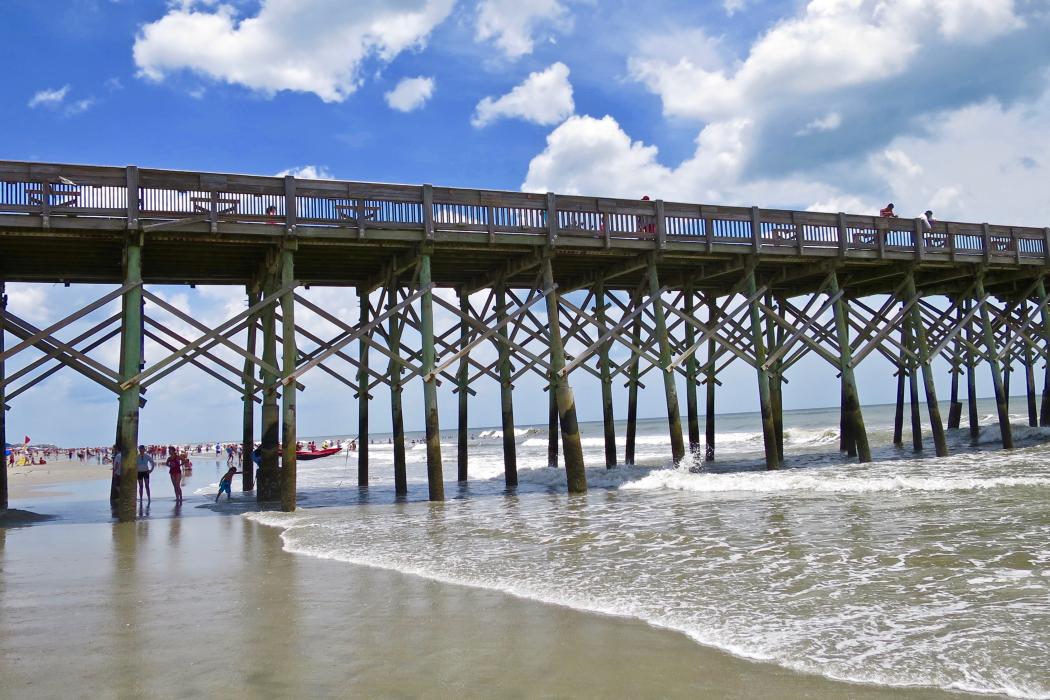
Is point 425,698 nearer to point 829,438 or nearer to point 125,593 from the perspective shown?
point 125,593

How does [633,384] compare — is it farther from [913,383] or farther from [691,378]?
[913,383]

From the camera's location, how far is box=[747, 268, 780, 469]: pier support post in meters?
19.3

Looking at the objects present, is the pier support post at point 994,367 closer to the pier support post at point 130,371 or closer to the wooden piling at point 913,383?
the wooden piling at point 913,383

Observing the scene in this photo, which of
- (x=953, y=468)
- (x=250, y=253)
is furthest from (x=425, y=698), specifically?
(x=953, y=468)

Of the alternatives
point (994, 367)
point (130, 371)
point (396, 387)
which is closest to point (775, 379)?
point (994, 367)

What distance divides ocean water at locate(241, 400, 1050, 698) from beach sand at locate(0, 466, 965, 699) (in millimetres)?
482

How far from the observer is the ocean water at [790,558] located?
522 cm

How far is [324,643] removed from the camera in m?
5.52

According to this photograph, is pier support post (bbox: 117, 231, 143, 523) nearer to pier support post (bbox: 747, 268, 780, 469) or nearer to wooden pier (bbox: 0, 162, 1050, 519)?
wooden pier (bbox: 0, 162, 1050, 519)

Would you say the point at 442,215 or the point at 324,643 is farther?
the point at 442,215

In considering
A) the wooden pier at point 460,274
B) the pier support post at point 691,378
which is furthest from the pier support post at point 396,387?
the pier support post at point 691,378

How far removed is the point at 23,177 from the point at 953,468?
20368 millimetres

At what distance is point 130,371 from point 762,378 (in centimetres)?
1455

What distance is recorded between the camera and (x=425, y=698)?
439cm
